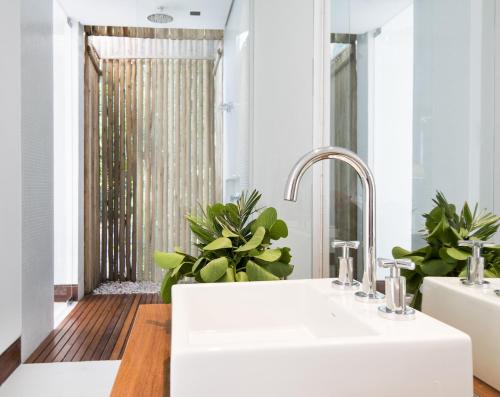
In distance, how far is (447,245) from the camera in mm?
854

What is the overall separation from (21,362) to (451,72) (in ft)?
8.17

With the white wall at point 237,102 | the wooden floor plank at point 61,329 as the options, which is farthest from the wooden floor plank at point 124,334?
the white wall at point 237,102

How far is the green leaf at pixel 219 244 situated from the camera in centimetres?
110

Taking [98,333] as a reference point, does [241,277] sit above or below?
above

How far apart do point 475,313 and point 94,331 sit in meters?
2.51

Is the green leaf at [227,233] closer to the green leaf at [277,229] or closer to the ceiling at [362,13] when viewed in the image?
the green leaf at [277,229]

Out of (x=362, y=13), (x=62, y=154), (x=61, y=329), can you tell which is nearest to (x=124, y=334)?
(x=61, y=329)

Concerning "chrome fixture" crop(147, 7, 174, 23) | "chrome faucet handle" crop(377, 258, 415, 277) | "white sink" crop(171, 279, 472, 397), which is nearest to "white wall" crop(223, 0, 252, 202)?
Result: "chrome fixture" crop(147, 7, 174, 23)

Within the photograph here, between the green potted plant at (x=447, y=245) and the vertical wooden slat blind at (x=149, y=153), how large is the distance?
1.61 metres

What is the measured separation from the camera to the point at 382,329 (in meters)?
0.67

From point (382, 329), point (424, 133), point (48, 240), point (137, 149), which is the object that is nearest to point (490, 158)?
point (424, 133)

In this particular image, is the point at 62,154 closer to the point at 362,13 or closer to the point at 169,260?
the point at 169,260

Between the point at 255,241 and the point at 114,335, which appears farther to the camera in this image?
the point at 114,335

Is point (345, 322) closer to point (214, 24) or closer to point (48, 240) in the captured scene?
point (214, 24)
